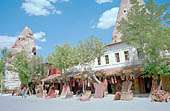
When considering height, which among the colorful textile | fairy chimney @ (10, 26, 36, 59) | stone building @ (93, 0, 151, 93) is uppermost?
fairy chimney @ (10, 26, 36, 59)

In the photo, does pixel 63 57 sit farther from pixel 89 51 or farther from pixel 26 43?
pixel 26 43

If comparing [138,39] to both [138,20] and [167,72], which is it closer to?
[138,20]

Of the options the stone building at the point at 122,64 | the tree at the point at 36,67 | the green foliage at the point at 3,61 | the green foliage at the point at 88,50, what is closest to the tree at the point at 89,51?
the green foliage at the point at 88,50

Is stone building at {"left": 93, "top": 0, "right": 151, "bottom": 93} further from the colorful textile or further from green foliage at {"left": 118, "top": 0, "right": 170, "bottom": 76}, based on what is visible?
the colorful textile

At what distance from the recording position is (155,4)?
15.7 metres

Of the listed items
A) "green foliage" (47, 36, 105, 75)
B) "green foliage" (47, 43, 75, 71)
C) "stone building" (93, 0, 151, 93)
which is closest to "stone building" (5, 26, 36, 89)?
"green foliage" (47, 43, 75, 71)

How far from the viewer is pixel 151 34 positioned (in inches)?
554

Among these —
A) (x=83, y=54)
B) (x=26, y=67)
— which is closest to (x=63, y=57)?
(x=83, y=54)

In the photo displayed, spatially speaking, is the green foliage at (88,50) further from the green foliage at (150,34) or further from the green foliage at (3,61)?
the green foliage at (3,61)

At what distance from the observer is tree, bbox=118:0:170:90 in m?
13.3

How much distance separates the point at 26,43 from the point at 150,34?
41.8m

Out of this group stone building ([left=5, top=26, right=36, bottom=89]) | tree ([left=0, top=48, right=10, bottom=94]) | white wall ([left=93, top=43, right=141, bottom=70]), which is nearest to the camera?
white wall ([left=93, top=43, right=141, bottom=70])

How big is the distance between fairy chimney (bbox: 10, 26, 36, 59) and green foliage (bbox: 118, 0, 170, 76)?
37.7m

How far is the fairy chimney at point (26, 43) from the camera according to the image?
47.4 m
